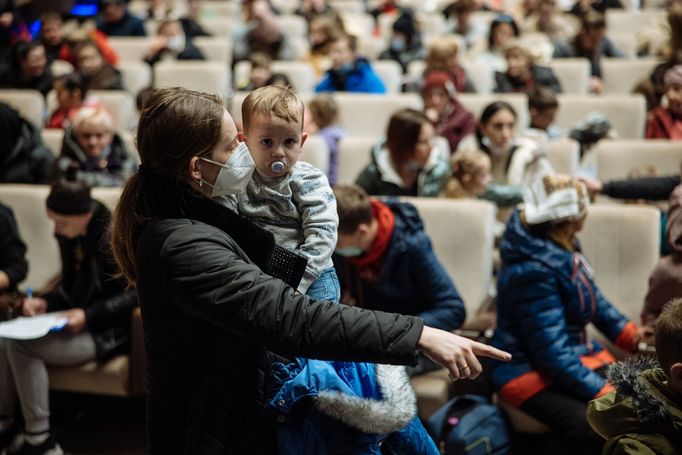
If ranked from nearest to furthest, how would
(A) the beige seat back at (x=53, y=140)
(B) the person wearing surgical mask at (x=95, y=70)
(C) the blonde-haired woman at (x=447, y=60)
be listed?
(A) the beige seat back at (x=53, y=140) < (C) the blonde-haired woman at (x=447, y=60) < (B) the person wearing surgical mask at (x=95, y=70)

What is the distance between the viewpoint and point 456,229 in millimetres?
3369

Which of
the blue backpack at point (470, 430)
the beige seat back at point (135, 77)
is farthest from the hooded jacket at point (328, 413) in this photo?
the beige seat back at point (135, 77)

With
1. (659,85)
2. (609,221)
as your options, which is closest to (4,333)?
(609,221)

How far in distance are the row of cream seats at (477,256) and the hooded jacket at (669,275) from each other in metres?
0.30

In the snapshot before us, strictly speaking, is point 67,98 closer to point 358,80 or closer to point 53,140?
point 53,140

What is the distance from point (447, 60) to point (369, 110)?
778 millimetres

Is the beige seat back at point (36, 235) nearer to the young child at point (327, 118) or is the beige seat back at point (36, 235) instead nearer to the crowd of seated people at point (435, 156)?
the crowd of seated people at point (435, 156)

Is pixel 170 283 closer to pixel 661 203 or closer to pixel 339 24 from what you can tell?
pixel 661 203

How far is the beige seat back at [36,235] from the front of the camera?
3.65 meters

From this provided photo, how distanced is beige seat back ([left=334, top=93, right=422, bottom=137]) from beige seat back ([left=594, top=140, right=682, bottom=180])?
1.34m

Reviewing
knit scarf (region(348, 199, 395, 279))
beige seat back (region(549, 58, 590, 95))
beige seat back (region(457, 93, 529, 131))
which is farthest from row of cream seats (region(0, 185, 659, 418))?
beige seat back (region(549, 58, 590, 95))

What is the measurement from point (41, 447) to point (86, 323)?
1.38 feet

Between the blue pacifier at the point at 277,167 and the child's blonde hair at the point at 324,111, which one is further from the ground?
the blue pacifier at the point at 277,167

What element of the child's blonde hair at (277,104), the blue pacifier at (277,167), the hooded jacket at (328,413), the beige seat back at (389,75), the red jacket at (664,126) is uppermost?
the child's blonde hair at (277,104)
